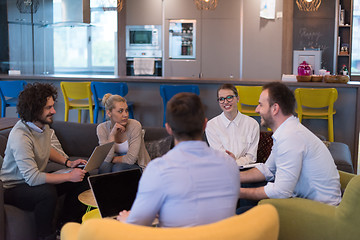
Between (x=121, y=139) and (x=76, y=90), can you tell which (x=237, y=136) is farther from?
(x=76, y=90)

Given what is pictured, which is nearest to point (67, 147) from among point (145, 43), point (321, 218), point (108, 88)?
point (108, 88)

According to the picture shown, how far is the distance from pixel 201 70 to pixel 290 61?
1.67 metres

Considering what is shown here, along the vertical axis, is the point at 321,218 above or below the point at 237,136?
below

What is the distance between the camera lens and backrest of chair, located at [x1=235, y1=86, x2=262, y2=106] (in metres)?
5.92

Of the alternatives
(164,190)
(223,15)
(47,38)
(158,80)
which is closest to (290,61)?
(223,15)

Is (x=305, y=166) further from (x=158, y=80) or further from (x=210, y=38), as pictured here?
(x=210, y=38)

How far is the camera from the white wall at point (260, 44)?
9023 millimetres

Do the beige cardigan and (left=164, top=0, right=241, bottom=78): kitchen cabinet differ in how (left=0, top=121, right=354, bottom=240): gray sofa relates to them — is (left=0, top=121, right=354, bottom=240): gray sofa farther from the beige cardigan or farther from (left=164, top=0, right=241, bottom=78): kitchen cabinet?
(left=164, top=0, right=241, bottom=78): kitchen cabinet

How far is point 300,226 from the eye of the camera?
249cm

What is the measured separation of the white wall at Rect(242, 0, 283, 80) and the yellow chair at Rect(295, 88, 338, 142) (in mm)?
3290

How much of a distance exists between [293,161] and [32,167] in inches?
68.7

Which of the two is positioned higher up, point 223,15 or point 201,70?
point 223,15

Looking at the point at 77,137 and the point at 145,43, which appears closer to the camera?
the point at 77,137

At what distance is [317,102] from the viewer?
5.75m
